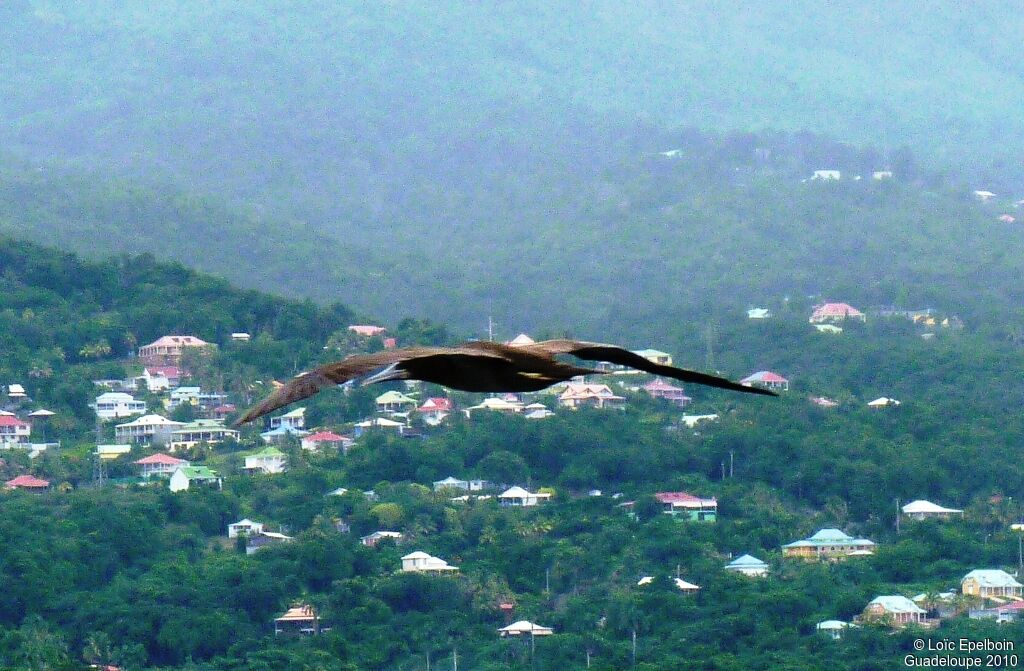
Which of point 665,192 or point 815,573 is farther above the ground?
point 665,192

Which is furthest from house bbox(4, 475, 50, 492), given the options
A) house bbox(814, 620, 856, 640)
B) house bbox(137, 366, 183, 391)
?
house bbox(814, 620, 856, 640)

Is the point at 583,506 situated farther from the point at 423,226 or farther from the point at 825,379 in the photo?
the point at 423,226

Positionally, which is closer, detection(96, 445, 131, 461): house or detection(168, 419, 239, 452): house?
detection(96, 445, 131, 461): house

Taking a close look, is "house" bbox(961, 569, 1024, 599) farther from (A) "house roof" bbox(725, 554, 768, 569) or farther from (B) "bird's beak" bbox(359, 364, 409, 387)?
(B) "bird's beak" bbox(359, 364, 409, 387)

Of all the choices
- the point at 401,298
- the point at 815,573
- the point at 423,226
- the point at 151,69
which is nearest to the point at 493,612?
the point at 815,573

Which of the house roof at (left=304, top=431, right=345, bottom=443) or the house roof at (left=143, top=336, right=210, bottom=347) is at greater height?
the house roof at (left=143, top=336, right=210, bottom=347)

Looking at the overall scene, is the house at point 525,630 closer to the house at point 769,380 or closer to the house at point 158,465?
the house at point 158,465
